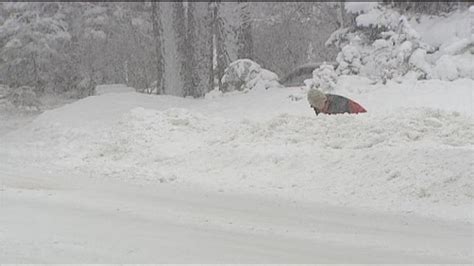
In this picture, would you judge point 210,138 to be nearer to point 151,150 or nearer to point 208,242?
point 151,150

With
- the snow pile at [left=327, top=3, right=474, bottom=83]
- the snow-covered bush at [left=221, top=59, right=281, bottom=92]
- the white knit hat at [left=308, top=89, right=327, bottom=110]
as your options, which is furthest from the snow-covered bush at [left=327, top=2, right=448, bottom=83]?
the white knit hat at [left=308, top=89, right=327, bottom=110]

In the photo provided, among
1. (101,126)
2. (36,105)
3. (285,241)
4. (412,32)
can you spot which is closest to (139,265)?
(285,241)

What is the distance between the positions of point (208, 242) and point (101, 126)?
6.86 metres

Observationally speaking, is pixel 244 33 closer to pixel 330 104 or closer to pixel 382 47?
pixel 382 47

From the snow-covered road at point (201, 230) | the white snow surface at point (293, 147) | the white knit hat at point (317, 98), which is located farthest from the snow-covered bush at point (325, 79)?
the snow-covered road at point (201, 230)

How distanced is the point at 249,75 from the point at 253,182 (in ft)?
21.9

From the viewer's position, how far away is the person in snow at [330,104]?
10.5 metres

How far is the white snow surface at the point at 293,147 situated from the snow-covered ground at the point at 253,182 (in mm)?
25

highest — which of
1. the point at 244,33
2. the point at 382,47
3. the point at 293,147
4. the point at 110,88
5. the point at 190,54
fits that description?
the point at 382,47

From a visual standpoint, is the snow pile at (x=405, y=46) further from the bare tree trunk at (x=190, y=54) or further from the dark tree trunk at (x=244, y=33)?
the bare tree trunk at (x=190, y=54)

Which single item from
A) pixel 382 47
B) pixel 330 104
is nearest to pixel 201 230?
pixel 330 104

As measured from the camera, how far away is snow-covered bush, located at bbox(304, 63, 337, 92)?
13.4 m

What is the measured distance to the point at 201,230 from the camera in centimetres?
640

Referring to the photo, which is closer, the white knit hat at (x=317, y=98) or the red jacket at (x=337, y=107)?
the white knit hat at (x=317, y=98)
